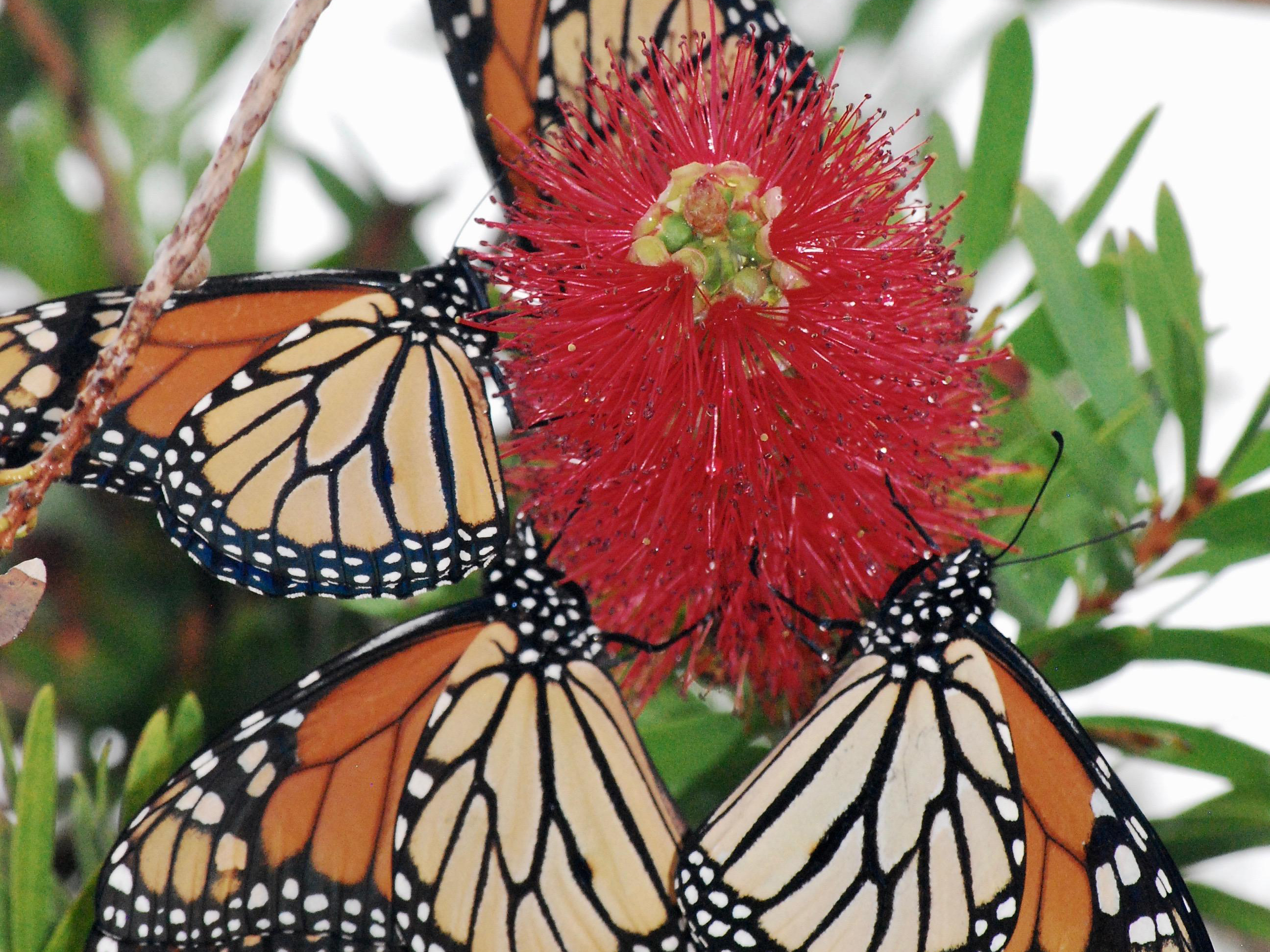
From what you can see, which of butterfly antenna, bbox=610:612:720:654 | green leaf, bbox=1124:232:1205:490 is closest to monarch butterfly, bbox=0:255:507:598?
butterfly antenna, bbox=610:612:720:654

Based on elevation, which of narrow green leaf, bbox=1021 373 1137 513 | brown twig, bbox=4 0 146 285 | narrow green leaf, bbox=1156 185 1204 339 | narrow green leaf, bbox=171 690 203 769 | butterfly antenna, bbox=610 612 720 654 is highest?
brown twig, bbox=4 0 146 285

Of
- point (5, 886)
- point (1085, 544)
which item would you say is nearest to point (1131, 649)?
point (1085, 544)

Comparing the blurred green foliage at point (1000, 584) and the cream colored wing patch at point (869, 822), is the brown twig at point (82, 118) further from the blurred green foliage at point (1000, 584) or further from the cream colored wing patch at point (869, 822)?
the cream colored wing patch at point (869, 822)

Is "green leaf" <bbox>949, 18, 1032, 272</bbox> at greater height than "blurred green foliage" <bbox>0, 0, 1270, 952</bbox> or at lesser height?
greater

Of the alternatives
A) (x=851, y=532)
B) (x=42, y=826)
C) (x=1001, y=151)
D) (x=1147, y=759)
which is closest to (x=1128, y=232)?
(x=1001, y=151)

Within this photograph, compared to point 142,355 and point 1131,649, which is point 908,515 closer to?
point 1131,649

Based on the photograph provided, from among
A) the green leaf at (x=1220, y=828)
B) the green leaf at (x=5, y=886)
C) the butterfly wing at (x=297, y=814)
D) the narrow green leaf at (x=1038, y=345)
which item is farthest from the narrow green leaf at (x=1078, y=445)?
the green leaf at (x=5, y=886)

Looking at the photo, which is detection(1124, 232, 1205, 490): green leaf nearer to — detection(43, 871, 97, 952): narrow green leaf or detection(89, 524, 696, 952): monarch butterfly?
detection(89, 524, 696, 952): monarch butterfly

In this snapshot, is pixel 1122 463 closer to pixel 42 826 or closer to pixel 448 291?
pixel 448 291
